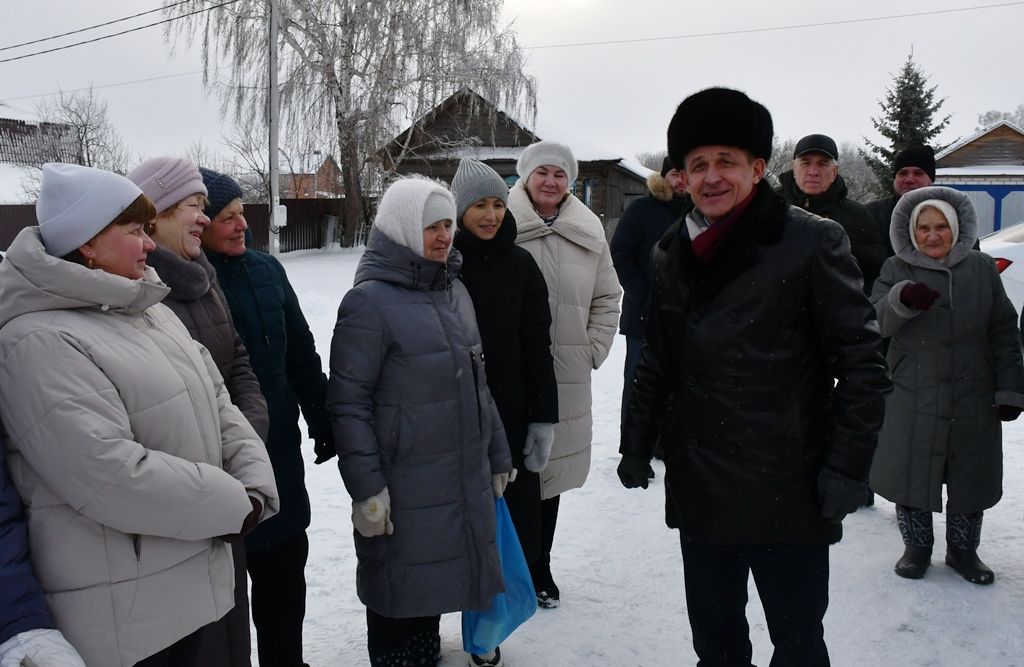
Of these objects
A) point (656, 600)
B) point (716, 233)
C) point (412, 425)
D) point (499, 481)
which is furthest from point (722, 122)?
point (656, 600)

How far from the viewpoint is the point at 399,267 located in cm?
268

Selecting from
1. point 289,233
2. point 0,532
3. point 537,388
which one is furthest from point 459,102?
point 0,532

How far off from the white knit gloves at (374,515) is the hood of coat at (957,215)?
2.58 m

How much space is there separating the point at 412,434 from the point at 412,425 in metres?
0.03

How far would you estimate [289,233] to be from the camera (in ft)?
78.3

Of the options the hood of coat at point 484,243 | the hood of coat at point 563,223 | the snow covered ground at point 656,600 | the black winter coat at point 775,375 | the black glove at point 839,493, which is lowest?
the snow covered ground at point 656,600

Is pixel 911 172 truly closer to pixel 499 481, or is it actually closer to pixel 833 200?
pixel 833 200

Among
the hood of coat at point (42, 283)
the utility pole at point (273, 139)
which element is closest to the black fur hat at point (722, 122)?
the hood of coat at point (42, 283)

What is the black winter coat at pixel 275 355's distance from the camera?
2.70 metres

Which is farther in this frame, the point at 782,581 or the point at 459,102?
the point at 459,102

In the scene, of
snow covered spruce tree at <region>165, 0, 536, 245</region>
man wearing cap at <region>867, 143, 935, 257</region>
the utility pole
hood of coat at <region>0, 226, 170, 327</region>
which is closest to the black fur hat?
hood of coat at <region>0, 226, 170, 327</region>

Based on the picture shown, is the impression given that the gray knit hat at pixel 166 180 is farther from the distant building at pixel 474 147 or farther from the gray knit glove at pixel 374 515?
the distant building at pixel 474 147

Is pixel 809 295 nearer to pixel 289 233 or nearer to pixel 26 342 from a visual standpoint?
pixel 26 342

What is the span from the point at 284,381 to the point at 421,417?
524 mm
